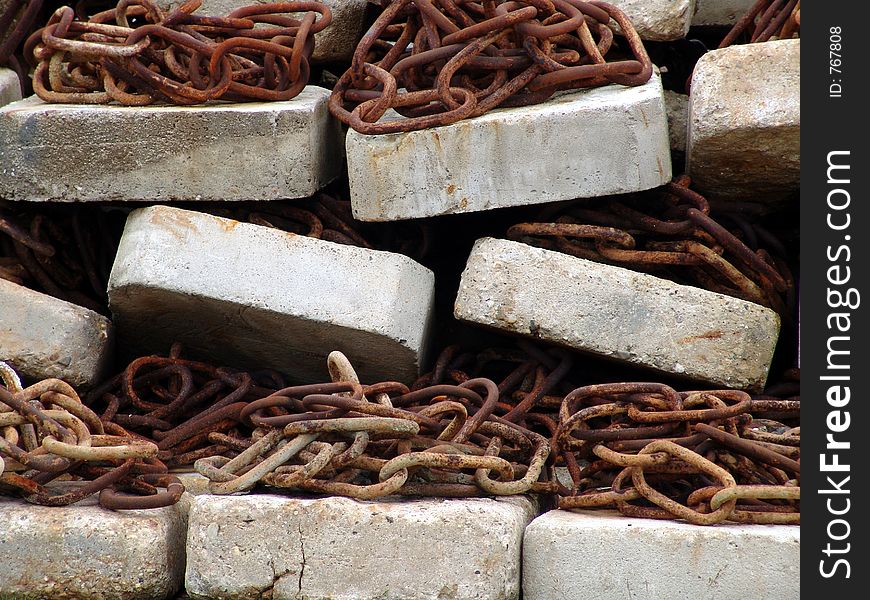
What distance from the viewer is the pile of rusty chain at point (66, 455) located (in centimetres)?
324

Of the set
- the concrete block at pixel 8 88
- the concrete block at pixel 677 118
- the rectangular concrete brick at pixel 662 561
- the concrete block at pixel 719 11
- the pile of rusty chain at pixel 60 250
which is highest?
the concrete block at pixel 719 11

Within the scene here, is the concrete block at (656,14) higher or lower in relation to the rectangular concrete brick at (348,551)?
higher

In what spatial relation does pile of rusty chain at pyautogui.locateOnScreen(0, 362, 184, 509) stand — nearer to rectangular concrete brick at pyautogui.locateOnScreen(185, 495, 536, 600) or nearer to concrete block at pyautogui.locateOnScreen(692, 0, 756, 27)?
rectangular concrete brick at pyautogui.locateOnScreen(185, 495, 536, 600)

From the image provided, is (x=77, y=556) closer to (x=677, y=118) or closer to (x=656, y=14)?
(x=677, y=118)

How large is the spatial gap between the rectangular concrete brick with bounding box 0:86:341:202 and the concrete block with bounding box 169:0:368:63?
0.89m

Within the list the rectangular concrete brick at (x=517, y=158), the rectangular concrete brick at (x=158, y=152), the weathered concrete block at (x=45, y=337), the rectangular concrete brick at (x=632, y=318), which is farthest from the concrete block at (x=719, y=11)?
the weathered concrete block at (x=45, y=337)

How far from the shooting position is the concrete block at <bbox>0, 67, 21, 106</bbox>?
4.87 meters

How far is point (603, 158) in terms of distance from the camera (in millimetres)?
3900

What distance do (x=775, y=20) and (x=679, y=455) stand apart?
195cm

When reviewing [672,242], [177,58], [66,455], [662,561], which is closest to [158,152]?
[177,58]

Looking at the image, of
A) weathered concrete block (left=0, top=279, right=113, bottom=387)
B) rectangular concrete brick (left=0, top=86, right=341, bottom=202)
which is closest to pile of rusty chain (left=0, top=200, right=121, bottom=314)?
rectangular concrete brick (left=0, top=86, right=341, bottom=202)

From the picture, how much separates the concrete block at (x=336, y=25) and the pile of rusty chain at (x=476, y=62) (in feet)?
2.60

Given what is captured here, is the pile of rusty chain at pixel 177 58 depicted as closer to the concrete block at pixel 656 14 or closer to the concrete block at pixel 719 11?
the concrete block at pixel 656 14

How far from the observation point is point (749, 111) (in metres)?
3.88
